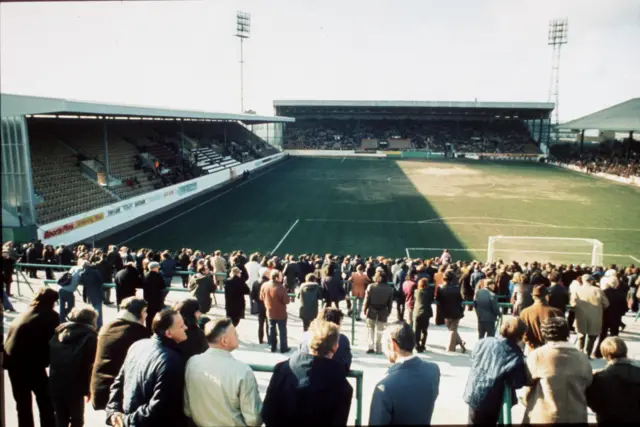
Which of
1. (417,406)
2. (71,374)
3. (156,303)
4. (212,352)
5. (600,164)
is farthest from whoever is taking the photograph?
(600,164)

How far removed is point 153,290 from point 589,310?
6865mm

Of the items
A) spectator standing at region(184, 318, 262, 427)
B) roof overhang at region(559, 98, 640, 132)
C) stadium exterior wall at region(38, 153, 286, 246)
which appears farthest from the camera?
roof overhang at region(559, 98, 640, 132)

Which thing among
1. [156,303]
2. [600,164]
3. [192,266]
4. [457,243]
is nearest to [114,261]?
[192,266]

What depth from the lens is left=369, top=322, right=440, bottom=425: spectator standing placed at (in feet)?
10.7

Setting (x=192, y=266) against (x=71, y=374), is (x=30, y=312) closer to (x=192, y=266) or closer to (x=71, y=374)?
(x=71, y=374)

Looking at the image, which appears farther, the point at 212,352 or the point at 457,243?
the point at 457,243

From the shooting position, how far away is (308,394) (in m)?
3.21

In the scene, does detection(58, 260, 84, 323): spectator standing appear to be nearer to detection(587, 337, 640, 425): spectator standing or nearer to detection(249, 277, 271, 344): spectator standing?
detection(249, 277, 271, 344): spectator standing

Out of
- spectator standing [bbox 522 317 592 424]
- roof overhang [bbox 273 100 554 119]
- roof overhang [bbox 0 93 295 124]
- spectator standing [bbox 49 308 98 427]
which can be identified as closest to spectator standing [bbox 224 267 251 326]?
spectator standing [bbox 49 308 98 427]

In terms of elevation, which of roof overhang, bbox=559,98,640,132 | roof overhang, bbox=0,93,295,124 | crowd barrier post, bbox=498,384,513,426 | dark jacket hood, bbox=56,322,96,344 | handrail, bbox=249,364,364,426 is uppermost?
roof overhang, bbox=559,98,640,132

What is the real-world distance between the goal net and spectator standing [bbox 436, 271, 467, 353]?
38.7ft

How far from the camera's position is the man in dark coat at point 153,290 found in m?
7.66

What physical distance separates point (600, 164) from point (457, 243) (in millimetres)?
42321

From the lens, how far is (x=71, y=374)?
4375 millimetres
